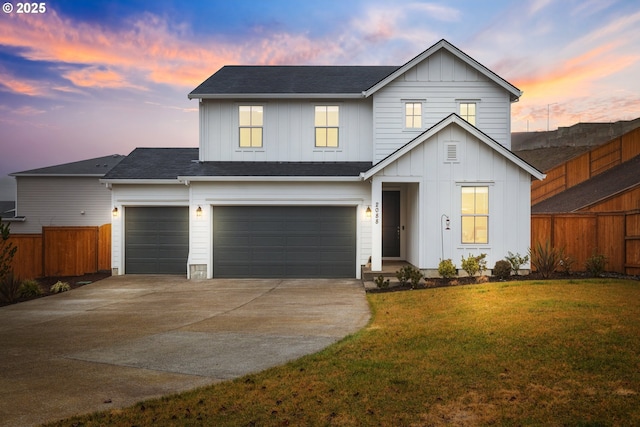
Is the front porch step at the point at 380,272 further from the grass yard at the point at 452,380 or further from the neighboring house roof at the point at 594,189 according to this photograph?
the neighboring house roof at the point at 594,189

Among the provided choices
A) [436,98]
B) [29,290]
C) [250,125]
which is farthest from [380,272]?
[29,290]

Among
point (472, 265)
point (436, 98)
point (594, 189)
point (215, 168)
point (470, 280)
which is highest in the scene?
point (436, 98)

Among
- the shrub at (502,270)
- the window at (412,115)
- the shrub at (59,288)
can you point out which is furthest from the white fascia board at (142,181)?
the shrub at (502,270)

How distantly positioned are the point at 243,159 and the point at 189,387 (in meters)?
13.2

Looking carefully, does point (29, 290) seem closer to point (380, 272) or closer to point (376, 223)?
point (380, 272)

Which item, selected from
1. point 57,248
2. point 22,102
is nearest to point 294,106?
point 57,248

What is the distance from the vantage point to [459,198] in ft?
50.0

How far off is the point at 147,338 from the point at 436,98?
13344 millimetres

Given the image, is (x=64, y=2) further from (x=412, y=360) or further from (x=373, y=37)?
(x=412, y=360)

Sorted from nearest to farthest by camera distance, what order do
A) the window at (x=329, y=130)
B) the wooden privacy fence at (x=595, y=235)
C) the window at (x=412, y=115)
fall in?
the wooden privacy fence at (x=595, y=235), the window at (x=412, y=115), the window at (x=329, y=130)

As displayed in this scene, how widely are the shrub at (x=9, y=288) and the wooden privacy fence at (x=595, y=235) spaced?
16.2 metres

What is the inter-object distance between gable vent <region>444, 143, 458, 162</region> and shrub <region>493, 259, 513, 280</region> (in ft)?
11.7

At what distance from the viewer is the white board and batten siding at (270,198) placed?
54.7 ft

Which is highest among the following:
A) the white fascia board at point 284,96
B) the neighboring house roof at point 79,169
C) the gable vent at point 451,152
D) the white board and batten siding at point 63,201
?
the white fascia board at point 284,96
